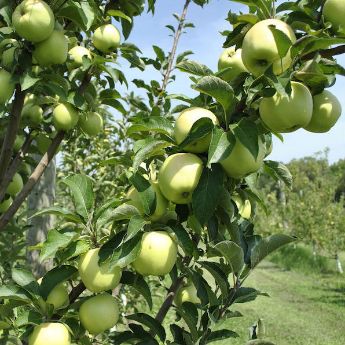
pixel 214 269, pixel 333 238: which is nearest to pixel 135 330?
pixel 214 269

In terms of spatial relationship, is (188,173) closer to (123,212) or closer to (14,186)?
(123,212)

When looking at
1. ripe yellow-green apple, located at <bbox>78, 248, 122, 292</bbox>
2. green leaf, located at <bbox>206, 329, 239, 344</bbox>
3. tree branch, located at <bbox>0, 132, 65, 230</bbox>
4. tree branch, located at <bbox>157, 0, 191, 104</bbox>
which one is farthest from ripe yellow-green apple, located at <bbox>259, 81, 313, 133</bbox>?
tree branch, located at <bbox>157, 0, 191, 104</bbox>

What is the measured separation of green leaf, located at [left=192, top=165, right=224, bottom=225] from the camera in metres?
0.88

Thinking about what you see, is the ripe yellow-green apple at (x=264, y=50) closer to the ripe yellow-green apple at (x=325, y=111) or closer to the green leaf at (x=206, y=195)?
the ripe yellow-green apple at (x=325, y=111)

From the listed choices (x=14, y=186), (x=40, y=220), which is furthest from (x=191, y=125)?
(x=40, y=220)

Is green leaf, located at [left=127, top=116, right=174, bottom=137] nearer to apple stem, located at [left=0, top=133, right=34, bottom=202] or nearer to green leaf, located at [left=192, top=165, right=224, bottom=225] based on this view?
green leaf, located at [left=192, top=165, right=224, bottom=225]

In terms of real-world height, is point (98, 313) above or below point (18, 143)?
below

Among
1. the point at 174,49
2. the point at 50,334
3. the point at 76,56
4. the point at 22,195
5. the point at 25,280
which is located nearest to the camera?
the point at 50,334

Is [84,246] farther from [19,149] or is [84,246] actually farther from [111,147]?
[111,147]

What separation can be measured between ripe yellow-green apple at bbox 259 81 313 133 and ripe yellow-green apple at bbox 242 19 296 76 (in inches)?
2.0

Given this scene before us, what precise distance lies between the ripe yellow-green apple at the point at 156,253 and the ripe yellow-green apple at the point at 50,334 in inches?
8.8

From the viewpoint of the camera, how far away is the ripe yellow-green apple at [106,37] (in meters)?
1.64

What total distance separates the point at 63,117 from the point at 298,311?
7621 mm

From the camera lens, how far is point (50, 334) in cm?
96
